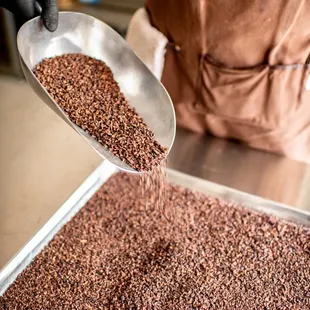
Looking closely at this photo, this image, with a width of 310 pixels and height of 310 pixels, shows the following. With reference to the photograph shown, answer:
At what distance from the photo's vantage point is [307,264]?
126 cm

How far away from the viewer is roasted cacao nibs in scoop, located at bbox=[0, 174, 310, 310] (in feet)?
3.85

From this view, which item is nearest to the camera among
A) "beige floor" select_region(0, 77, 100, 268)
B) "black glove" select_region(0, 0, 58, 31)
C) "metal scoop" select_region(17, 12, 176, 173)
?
"black glove" select_region(0, 0, 58, 31)

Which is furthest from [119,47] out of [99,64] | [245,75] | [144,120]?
[245,75]

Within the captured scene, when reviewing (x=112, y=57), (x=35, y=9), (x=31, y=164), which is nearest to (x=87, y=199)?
(x=31, y=164)

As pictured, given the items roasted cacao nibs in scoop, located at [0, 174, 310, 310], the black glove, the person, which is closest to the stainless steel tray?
roasted cacao nibs in scoop, located at [0, 174, 310, 310]

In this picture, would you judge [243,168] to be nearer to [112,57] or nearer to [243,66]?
[243,66]

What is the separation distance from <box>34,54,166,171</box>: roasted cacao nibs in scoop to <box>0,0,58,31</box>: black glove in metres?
0.12

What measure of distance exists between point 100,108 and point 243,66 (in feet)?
1.36

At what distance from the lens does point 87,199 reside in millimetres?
1433

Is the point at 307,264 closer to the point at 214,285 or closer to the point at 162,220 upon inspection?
the point at 214,285

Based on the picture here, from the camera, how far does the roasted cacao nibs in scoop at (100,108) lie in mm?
1159

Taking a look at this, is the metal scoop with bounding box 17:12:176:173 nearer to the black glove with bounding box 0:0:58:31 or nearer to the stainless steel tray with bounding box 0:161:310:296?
the black glove with bounding box 0:0:58:31

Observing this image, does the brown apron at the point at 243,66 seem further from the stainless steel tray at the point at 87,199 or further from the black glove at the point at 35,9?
the black glove at the point at 35,9

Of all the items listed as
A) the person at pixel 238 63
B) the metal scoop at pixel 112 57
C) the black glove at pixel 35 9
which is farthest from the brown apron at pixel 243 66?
the black glove at pixel 35 9
